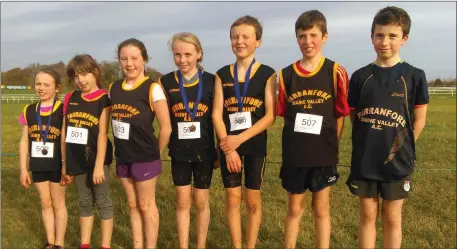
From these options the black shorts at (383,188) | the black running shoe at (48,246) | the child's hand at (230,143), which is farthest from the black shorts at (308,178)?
the black running shoe at (48,246)

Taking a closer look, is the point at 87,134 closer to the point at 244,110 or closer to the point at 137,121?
the point at 137,121

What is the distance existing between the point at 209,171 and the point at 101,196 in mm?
1071

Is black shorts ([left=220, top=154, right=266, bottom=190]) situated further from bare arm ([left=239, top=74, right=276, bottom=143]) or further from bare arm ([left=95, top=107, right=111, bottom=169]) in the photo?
bare arm ([left=95, top=107, right=111, bottom=169])

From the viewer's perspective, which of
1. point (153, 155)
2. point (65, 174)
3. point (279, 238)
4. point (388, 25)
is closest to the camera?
point (388, 25)

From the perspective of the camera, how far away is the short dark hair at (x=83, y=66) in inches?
146

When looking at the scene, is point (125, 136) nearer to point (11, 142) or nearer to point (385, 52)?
point (385, 52)

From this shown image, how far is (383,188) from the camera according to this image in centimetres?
313

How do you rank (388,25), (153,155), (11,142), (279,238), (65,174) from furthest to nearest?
(11,142), (279,238), (65,174), (153,155), (388,25)

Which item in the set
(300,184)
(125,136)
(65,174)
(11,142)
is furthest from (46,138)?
(11,142)

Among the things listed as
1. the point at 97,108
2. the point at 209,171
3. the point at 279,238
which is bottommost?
the point at 279,238

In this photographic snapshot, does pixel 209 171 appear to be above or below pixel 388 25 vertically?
below

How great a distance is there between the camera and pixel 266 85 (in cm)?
336

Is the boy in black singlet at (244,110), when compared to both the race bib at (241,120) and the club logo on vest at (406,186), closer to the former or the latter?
the race bib at (241,120)

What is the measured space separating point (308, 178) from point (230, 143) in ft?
2.28
